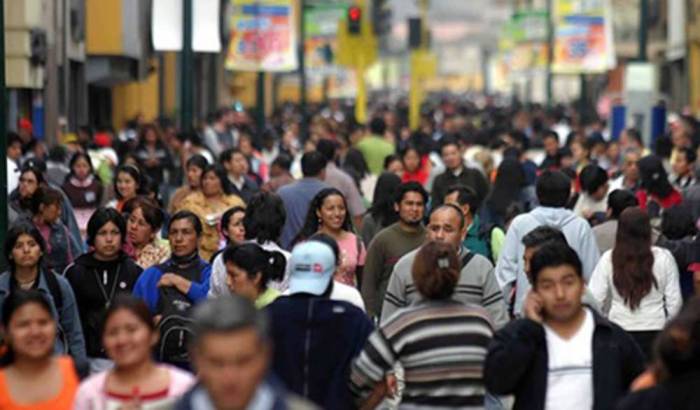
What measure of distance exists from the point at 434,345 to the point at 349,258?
467 centimetres

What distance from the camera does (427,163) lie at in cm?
2241

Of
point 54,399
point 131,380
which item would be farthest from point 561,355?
point 54,399

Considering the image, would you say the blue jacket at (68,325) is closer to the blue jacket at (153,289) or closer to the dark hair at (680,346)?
the blue jacket at (153,289)

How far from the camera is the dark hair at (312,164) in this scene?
16516mm

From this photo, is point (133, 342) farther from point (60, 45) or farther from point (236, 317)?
point (60, 45)

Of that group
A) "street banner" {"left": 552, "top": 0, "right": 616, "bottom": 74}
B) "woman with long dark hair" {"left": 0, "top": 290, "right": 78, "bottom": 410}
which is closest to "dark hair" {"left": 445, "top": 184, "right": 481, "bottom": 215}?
"woman with long dark hair" {"left": 0, "top": 290, "right": 78, "bottom": 410}

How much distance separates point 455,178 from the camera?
19000 mm

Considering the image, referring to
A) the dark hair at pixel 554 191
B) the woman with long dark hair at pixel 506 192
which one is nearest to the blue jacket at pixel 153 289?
the dark hair at pixel 554 191

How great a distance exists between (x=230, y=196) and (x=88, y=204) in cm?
186

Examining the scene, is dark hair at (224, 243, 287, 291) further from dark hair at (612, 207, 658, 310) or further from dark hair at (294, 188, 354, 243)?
dark hair at (294, 188, 354, 243)

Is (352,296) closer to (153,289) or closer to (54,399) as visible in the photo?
(153,289)

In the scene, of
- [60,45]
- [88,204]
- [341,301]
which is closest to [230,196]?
[88,204]

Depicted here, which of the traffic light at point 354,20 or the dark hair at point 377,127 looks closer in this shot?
the dark hair at point 377,127

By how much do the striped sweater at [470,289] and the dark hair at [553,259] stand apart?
76.4 inches
